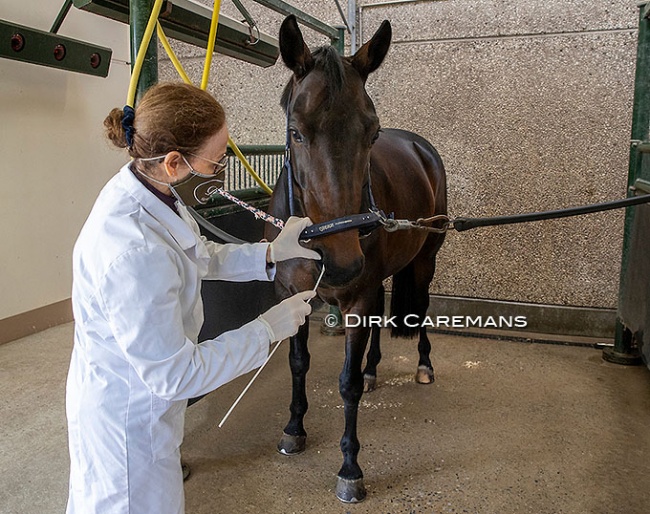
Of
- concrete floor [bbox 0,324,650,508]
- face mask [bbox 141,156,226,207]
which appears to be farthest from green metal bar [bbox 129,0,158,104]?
concrete floor [bbox 0,324,650,508]

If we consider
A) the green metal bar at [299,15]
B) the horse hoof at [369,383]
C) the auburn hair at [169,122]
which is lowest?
the horse hoof at [369,383]

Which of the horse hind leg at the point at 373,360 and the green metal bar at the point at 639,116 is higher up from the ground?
the green metal bar at the point at 639,116

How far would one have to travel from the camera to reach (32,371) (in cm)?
277

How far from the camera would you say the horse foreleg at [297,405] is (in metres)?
2.05

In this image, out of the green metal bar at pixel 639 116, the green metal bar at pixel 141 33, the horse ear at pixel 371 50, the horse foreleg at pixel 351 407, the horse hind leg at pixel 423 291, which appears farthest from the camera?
the horse hind leg at pixel 423 291

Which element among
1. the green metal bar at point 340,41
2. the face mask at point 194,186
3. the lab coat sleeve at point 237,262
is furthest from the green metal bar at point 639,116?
the face mask at point 194,186

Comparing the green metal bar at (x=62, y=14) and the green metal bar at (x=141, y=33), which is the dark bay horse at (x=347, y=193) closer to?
the green metal bar at (x=141, y=33)

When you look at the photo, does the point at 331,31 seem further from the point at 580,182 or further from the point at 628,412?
the point at 628,412

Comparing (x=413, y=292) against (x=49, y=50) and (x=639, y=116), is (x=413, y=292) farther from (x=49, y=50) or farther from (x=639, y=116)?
(x=49, y=50)

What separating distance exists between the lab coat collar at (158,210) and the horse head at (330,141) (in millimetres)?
487

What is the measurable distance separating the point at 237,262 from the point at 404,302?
5.30ft

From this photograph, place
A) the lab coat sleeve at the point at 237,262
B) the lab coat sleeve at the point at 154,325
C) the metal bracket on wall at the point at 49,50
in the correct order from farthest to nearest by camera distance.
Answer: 1. the metal bracket on wall at the point at 49,50
2. the lab coat sleeve at the point at 237,262
3. the lab coat sleeve at the point at 154,325

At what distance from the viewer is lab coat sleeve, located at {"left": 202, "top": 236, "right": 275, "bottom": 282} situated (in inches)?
53.8

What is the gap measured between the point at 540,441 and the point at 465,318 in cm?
141
